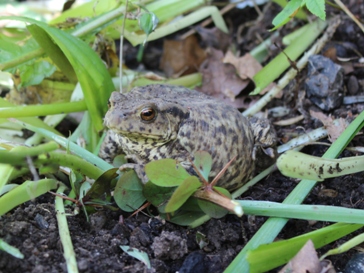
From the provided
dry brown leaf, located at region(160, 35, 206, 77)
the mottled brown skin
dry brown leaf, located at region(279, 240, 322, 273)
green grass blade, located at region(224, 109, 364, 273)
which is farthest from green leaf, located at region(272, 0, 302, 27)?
dry brown leaf, located at region(160, 35, 206, 77)

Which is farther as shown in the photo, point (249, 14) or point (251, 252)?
point (249, 14)

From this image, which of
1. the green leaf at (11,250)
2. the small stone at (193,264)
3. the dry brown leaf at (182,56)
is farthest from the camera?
the dry brown leaf at (182,56)

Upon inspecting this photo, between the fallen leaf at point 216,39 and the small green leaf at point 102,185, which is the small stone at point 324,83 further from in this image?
the small green leaf at point 102,185

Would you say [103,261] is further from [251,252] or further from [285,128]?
[285,128]

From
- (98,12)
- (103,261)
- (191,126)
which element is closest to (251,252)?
(103,261)

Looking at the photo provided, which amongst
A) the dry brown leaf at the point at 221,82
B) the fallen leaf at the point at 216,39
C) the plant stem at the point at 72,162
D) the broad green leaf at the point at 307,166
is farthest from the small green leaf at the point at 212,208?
the fallen leaf at the point at 216,39

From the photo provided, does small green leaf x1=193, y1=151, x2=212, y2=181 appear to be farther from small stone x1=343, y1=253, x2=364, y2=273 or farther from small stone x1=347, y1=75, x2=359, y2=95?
small stone x1=347, y1=75, x2=359, y2=95

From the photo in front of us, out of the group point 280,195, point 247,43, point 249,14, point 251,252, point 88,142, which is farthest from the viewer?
point 249,14
